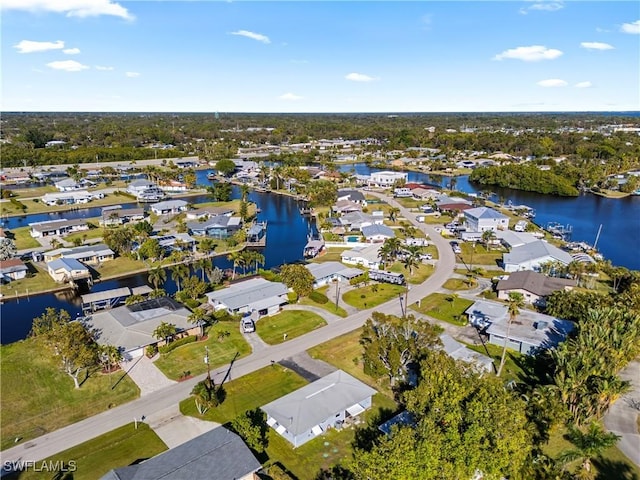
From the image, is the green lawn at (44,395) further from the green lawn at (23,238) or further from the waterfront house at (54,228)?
the waterfront house at (54,228)

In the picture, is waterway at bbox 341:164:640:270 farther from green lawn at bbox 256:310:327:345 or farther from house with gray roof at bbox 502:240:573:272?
green lawn at bbox 256:310:327:345

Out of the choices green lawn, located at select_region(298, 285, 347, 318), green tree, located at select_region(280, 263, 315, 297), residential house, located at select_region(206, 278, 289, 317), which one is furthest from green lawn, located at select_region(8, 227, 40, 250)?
green lawn, located at select_region(298, 285, 347, 318)

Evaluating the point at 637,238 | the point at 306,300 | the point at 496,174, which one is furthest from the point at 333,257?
the point at 496,174

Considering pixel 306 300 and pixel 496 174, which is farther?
Answer: pixel 496 174

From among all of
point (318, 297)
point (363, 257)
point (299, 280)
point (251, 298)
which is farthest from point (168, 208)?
point (318, 297)

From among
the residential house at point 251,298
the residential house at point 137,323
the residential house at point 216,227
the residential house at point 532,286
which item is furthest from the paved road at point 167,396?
the residential house at point 216,227

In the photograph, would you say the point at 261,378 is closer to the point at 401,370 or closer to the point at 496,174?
the point at 401,370
